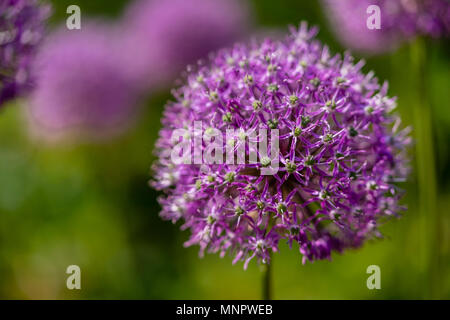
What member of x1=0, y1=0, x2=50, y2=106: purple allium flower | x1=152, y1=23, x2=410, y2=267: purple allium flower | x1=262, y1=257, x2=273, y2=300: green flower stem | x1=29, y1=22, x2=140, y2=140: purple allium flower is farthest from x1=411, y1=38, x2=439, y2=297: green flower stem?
x1=29, y1=22, x2=140, y2=140: purple allium flower

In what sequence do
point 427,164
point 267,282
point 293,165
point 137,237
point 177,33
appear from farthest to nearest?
point 177,33 → point 137,237 → point 427,164 → point 267,282 → point 293,165

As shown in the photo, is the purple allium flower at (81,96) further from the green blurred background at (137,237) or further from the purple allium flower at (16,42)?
the purple allium flower at (16,42)

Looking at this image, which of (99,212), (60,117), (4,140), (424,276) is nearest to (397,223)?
(424,276)

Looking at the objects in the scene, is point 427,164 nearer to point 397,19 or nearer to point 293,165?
point 397,19

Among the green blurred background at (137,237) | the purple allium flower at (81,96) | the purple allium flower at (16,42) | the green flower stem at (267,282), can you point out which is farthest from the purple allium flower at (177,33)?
the green flower stem at (267,282)

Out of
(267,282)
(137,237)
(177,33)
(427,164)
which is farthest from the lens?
(177,33)

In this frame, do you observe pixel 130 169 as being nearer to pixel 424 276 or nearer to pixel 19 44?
pixel 19 44

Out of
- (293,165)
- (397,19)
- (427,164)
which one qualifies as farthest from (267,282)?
(397,19)

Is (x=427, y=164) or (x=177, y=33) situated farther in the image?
(x=177, y=33)
